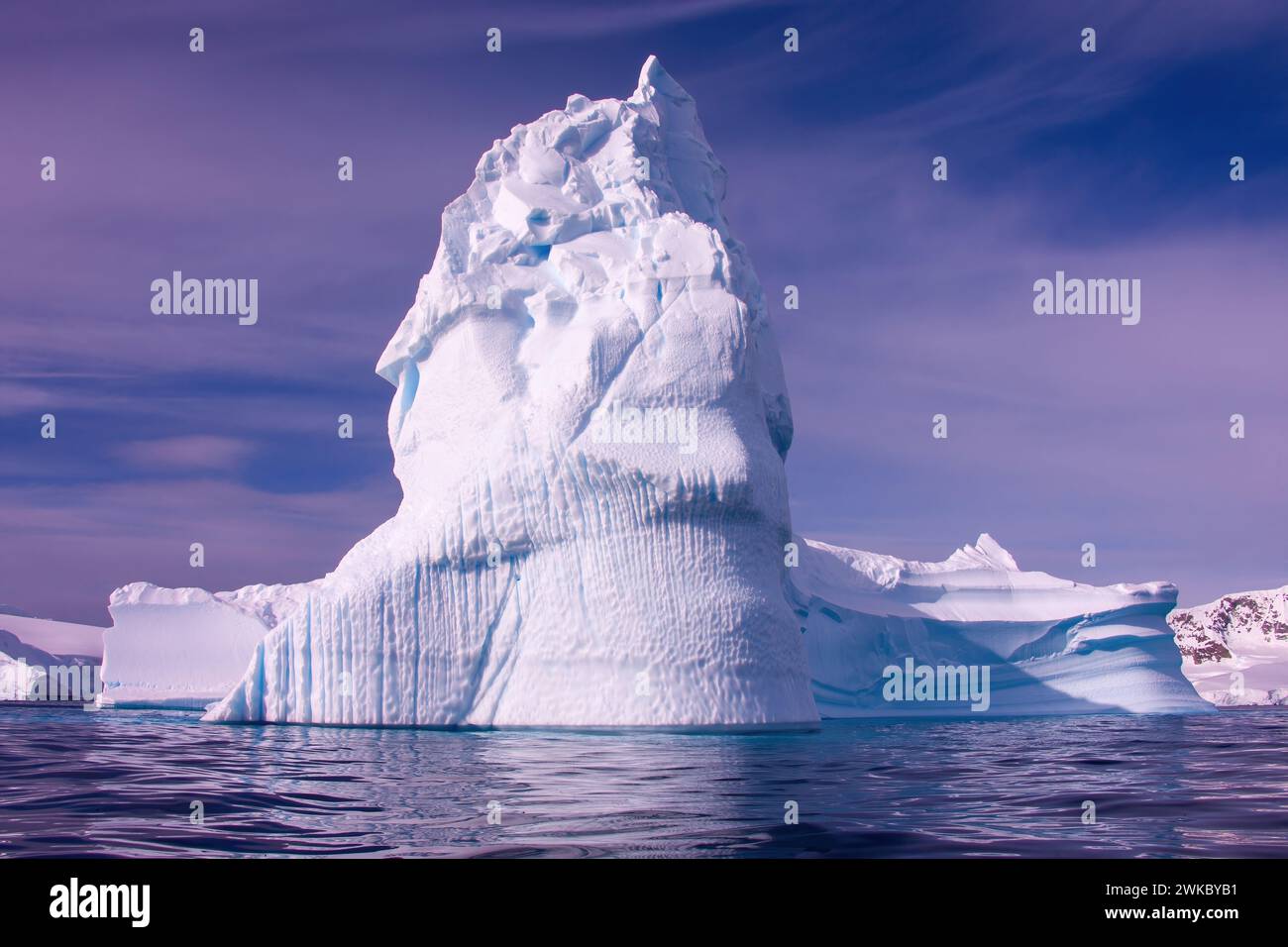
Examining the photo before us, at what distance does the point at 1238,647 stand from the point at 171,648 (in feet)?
135

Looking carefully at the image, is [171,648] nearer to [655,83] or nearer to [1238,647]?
[655,83]

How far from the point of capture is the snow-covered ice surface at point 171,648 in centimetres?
2502

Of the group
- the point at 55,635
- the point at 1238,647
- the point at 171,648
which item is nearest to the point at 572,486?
the point at 171,648

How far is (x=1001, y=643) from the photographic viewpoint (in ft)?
90.1

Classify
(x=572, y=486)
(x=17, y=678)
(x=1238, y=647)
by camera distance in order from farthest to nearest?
(x=1238, y=647)
(x=17, y=678)
(x=572, y=486)

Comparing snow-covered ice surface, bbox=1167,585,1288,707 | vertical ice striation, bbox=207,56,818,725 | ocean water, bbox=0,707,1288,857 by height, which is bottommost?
snow-covered ice surface, bbox=1167,585,1288,707

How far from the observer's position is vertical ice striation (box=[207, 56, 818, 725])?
1702 centimetres

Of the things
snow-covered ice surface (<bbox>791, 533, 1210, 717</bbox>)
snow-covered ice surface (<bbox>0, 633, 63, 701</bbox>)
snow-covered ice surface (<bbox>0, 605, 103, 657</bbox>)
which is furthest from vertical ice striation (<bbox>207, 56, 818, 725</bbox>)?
snow-covered ice surface (<bbox>0, 605, 103, 657</bbox>)

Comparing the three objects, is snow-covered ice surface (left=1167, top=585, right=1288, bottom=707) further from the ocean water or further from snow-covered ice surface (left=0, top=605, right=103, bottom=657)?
snow-covered ice surface (left=0, top=605, right=103, bottom=657)

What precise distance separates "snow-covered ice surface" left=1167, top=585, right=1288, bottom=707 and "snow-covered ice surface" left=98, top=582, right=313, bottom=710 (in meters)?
31.8

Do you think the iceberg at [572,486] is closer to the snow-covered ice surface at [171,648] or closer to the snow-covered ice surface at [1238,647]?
the snow-covered ice surface at [171,648]
